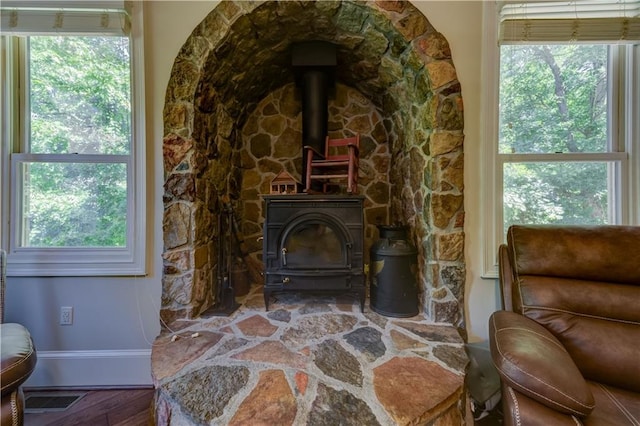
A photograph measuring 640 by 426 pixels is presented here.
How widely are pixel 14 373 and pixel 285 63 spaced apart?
2.32 metres

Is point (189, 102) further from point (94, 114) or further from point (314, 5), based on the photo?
point (314, 5)

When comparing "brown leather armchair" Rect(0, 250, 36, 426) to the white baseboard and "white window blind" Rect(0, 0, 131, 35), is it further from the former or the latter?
"white window blind" Rect(0, 0, 131, 35)

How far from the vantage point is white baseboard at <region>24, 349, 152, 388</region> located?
1673 millimetres

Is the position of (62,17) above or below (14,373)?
above

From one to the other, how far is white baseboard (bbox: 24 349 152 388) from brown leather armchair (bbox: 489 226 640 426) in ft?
6.76

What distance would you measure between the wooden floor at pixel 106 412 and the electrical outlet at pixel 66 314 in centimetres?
48

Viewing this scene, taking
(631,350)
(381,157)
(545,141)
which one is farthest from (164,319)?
(545,141)

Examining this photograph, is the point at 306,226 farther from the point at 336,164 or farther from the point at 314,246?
the point at 336,164

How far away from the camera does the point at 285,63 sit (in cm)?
207

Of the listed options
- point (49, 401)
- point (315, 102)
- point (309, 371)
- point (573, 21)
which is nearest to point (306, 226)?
point (309, 371)

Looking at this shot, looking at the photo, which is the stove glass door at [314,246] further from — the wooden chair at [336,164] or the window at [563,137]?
the window at [563,137]

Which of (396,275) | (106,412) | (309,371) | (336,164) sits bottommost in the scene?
(106,412)

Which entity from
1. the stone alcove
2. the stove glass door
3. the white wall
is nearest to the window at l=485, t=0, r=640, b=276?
the white wall

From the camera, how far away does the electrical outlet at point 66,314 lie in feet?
5.51
